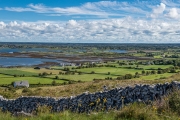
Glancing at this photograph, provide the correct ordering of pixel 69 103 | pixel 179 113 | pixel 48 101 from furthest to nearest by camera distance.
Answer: pixel 48 101 → pixel 69 103 → pixel 179 113

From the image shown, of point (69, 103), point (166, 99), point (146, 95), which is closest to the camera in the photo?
point (166, 99)

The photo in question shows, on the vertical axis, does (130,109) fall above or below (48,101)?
above

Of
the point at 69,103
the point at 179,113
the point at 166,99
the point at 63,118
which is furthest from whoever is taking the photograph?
the point at 69,103

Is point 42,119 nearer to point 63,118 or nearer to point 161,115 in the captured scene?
point 63,118

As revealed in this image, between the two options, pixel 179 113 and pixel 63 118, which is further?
pixel 179 113

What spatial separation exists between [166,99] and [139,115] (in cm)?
182

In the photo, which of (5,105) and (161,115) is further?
(5,105)

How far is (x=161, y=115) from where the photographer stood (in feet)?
26.9

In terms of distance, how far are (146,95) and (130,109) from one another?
3913 mm

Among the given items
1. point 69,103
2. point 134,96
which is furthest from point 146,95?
point 69,103

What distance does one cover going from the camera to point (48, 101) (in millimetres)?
15328

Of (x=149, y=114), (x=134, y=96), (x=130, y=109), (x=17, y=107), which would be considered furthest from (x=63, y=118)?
(x=17, y=107)

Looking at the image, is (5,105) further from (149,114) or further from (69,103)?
(149,114)

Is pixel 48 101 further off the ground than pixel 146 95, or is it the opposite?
pixel 146 95
